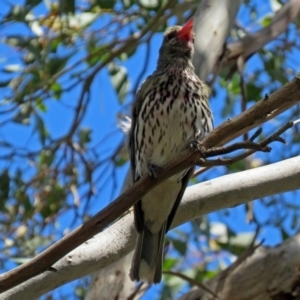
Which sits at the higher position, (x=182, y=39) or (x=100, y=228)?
(x=182, y=39)

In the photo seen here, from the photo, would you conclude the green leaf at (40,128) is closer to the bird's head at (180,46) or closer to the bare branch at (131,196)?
the bird's head at (180,46)

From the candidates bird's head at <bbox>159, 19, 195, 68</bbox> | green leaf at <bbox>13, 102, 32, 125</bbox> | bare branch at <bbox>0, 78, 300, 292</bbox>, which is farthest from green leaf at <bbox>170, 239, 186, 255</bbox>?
bare branch at <bbox>0, 78, 300, 292</bbox>

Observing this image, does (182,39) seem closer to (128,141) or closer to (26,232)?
(128,141)

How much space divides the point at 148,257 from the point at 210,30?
108 centimetres

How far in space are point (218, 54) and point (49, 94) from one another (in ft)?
4.22

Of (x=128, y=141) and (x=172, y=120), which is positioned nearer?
(x=172, y=120)

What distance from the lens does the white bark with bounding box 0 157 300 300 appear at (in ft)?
7.89

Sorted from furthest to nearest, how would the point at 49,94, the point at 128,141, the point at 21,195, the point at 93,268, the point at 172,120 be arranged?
1. the point at 49,94
2. the point at 21,195
3. the point at 128,141
4. the point at 172,120
5. the point at 93,268

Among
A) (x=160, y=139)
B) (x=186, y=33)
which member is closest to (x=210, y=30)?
(x=186, y=33)

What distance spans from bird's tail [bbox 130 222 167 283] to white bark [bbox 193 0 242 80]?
2.45ft

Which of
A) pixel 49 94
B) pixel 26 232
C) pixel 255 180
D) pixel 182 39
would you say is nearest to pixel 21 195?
pixel 26 232

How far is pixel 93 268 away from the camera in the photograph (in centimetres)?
252

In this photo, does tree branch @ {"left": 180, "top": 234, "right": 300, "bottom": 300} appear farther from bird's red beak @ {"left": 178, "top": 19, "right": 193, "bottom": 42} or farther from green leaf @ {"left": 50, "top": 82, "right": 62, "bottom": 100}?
green leaf @ {"left": 50, "top": 82, "right": 62, "bottom": 100}

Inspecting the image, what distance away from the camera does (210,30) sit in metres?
3.50
